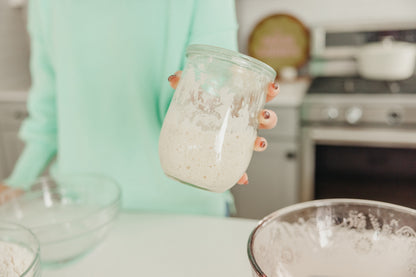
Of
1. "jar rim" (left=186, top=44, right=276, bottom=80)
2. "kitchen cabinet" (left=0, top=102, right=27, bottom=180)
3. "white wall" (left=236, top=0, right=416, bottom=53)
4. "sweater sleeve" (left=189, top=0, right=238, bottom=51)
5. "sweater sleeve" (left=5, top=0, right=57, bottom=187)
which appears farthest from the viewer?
"kitchen cabinet" (left=0, top=102, right=27, bottom=180)

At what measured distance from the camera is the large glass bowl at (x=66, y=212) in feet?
1.83

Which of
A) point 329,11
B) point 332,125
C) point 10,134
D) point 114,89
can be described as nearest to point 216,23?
point 114,89

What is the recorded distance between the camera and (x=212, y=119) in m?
0.38

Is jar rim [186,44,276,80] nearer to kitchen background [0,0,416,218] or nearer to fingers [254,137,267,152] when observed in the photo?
fingers [254,137,267,152]

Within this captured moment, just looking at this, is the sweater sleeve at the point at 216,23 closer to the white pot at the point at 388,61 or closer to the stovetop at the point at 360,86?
the stovetop at the point at 360,86

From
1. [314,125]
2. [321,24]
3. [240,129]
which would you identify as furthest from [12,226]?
[321,24]

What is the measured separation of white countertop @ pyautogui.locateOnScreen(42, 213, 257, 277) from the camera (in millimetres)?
553

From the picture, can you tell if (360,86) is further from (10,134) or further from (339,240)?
(10,134)

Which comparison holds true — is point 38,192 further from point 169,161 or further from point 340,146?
point 340,146

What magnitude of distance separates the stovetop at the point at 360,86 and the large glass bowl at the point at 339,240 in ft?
3.78

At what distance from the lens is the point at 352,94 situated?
1510 mm

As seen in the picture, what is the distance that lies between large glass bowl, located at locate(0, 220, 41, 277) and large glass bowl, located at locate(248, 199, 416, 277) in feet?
0.88

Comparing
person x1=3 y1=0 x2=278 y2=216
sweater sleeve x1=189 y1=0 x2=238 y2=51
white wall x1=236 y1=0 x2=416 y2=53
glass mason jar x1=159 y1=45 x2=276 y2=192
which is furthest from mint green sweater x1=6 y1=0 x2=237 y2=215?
white wall x1=236 y1=0 x2=416 y2=53

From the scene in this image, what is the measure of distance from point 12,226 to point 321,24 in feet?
5.86
